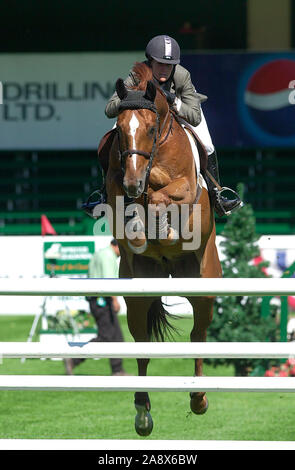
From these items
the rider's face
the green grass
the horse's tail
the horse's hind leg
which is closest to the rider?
the rider's face

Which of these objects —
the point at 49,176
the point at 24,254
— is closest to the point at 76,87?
the point at 49,176

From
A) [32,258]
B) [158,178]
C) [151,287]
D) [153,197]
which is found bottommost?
[151,287]

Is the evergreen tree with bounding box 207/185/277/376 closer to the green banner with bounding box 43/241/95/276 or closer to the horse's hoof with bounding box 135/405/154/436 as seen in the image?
the green banner with bounding box 43/241/95/276

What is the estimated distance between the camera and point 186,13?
59.0 feet

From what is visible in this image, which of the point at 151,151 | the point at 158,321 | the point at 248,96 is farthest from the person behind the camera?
the point at 248,96

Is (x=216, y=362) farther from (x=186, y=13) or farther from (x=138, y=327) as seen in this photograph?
(x=186, y=13)

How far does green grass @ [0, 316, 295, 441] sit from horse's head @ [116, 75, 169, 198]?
163 centimetres

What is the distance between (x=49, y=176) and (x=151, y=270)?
530 inches

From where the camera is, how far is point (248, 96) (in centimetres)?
1755

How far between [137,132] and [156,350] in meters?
1.25

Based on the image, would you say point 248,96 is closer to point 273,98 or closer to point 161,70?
point 273,98

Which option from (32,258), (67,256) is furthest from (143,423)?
(32,258)

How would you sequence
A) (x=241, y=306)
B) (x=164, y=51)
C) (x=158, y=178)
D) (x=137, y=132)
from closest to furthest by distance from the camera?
(x=137, y=132), (x=158, y=178), (x=164, y=51), (x=241, y=306)

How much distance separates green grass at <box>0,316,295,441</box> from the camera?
22.0 ft
